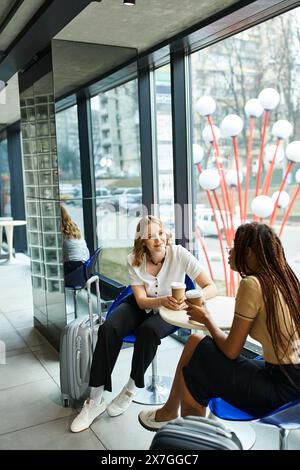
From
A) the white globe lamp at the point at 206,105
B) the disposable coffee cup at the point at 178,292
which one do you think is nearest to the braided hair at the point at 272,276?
the disposable coffee cup at the point at 178,292

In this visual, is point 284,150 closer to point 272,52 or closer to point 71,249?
point 272,52

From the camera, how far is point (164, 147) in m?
4.17

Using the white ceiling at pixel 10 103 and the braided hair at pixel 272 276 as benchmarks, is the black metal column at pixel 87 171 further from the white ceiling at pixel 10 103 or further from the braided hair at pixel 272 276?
the braided hair at pixel 272 276

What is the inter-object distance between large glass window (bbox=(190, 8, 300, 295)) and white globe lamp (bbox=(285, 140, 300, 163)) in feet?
0.13

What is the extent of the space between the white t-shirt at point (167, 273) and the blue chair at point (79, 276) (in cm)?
82

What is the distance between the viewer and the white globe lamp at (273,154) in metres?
3.02

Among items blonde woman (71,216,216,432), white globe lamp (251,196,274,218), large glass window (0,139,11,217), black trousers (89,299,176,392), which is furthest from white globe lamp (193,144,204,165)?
large glass window (0,139,11,217)

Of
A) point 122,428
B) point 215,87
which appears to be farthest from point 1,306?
point 215,87

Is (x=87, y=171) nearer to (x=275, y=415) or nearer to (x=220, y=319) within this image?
(x=220, y=319)

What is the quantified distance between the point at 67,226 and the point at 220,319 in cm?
169

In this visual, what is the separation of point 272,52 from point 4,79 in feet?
9.60

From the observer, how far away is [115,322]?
2807mm

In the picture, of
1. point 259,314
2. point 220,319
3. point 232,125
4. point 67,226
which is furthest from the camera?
point 67,226

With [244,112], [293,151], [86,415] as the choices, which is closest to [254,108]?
[244,112]
